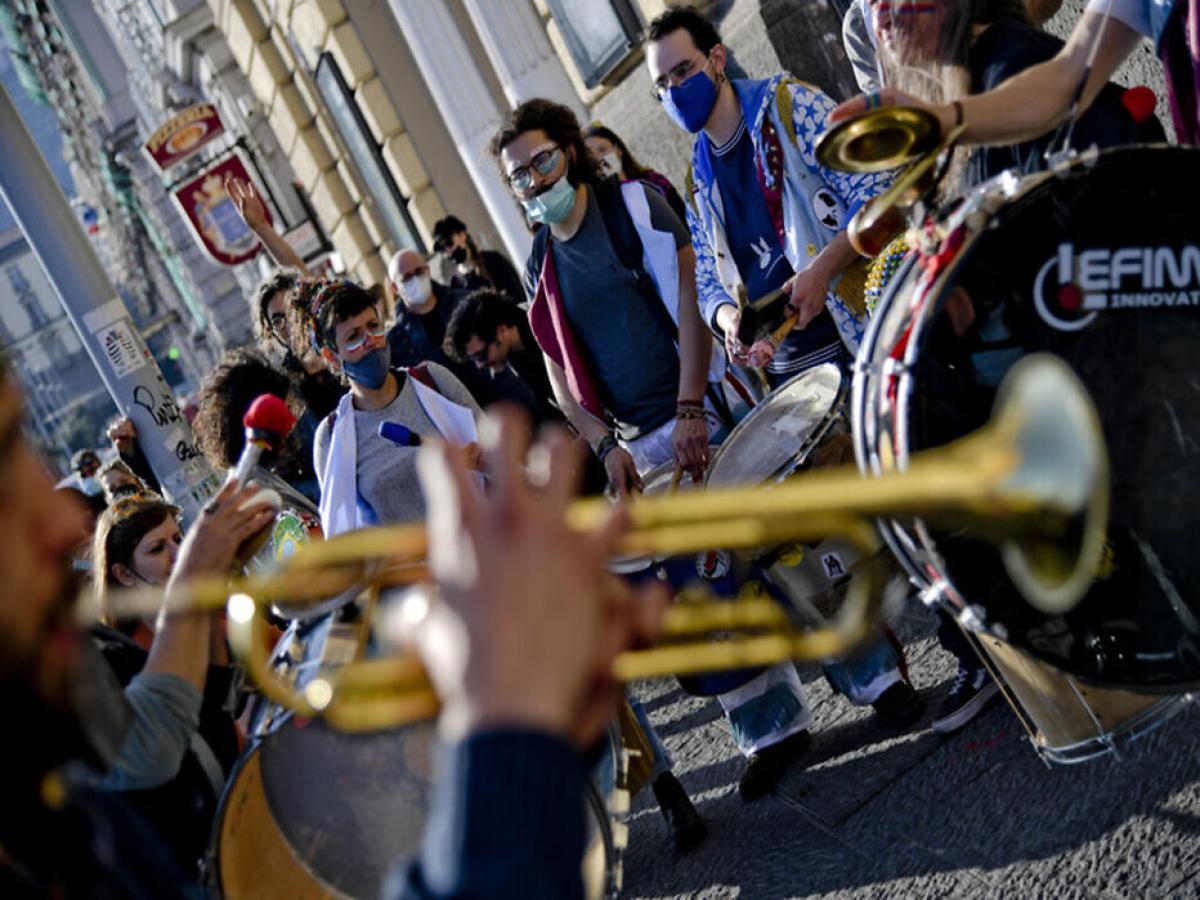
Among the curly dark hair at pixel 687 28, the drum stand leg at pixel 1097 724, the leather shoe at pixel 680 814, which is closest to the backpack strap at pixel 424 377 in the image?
the curly dark hair at pixel 687 28

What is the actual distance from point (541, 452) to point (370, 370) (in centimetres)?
298

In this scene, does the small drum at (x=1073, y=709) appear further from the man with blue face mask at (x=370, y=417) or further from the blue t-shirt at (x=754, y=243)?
the man with blue face mask at (x=370, y=417)

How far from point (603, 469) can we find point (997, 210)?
233 centimetres

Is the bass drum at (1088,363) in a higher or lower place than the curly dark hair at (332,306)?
lower

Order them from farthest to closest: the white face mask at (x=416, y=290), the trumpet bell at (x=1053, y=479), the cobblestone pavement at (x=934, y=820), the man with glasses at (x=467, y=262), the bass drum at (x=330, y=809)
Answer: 1. the man with glasses at (x=467, y=262)
2. the white face mask at (x=416, y=290)
3. the cobblestone pavement at (x=934, y=820)
4. the bass drum at (x=330, y=809)
5. the trumpet bell at (x=1053, y=479)

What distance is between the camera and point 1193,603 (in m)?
2.45

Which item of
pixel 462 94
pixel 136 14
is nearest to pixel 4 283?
pixel 136 14

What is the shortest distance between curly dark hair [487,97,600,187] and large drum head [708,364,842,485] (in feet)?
3.26

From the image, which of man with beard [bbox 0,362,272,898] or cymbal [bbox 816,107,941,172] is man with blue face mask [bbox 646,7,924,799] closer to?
cymbal [bbox 816,107,941,172]

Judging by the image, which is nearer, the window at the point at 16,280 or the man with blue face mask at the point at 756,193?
the man with blue face mask at the point at 756,193

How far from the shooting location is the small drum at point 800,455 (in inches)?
138

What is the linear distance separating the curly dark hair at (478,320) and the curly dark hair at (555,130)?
1039 mm

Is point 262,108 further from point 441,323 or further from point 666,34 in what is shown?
point 666,34

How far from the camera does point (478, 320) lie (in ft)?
17.9
